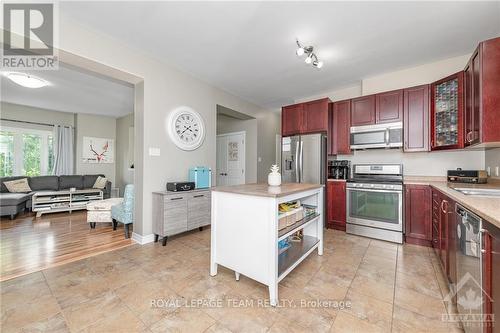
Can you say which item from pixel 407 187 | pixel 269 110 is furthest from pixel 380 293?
pixel 269 110

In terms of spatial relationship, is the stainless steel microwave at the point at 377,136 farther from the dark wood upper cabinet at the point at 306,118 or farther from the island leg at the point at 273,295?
the island leg at the point at 273,295

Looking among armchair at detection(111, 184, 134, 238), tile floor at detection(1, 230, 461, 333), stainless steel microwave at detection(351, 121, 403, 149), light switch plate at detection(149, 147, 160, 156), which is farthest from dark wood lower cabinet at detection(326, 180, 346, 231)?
armchair at detection(111, 184, 134, 238)

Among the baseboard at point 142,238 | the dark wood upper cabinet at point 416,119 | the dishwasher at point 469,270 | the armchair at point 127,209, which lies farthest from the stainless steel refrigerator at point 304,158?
the armchair at point 127,209

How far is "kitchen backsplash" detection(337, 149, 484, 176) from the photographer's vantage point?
2.87m

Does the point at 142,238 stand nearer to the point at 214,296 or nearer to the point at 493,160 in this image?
the point at 214,296

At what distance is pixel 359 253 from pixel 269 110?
4.36m

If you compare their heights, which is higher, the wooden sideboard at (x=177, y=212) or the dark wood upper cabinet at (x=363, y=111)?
the dark wood upper cabinet at (x=363, y=111)

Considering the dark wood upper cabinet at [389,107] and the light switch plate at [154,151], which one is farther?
the dark wood upper cabinet at [389,107]

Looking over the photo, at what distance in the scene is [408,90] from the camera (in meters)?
3.07

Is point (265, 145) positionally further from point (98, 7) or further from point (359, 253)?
point (98, 7)

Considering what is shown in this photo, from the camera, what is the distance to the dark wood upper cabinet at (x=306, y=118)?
147 inches

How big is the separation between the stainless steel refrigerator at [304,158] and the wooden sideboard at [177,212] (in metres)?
1.73

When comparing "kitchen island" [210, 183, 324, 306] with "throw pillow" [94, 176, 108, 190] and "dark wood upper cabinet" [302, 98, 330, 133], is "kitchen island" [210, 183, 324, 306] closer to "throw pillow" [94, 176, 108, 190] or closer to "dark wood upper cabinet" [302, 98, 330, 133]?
"dark wood upper cabinet" [302, 98, 330, 133]

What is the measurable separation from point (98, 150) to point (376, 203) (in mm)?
7352
